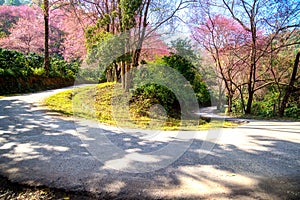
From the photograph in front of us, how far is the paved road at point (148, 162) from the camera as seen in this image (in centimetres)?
178

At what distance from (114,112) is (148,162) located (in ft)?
10.4

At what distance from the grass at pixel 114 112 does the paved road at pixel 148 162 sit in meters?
0.84

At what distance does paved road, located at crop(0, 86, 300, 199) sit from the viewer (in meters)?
1.78

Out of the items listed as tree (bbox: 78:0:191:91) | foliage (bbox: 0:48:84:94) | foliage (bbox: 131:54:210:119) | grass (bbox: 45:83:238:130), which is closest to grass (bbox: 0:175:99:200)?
grass (bbox: 45:83:238:130)

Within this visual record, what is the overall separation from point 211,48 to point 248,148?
807cm

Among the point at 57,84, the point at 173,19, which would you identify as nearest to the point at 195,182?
the point at 173,19

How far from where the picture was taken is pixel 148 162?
7.63 ft

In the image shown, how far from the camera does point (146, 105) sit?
5863mm

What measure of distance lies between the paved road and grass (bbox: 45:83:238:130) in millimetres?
839

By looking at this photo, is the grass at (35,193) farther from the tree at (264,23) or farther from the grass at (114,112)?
the tree at (264,23)

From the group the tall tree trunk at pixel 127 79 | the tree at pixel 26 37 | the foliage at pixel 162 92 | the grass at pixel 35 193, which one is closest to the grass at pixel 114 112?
the foliage at pixel 162 92

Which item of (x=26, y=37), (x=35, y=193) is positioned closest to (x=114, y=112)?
(x=35, y=193)

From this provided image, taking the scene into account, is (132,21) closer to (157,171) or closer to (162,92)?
(162,92)

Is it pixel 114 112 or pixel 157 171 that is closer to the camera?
pixel 157 171
